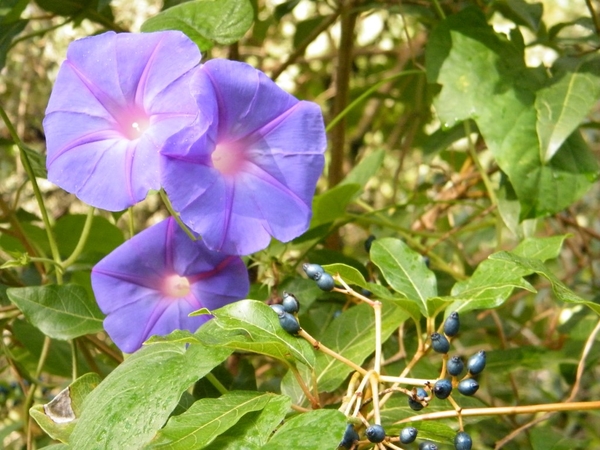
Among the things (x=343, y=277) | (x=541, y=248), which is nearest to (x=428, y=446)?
(x=343, y=277)

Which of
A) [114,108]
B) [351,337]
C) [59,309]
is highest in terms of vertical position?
[114,108]

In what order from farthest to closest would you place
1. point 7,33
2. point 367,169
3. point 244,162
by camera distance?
point 367,169 < point 7,33 < point 244,162

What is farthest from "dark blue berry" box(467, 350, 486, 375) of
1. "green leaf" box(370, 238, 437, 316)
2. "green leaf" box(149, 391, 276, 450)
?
"green leaf" box(149, 391, 276, 450)

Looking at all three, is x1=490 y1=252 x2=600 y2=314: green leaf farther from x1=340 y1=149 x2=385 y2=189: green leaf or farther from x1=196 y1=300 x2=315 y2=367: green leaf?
x1=340 y1=149 x2=385 y2=189: green leaf

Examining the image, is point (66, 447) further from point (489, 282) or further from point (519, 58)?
point (519, 58)

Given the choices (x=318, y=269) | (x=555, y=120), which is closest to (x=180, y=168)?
(x=318, y=269)

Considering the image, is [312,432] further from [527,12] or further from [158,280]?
[527,12]
